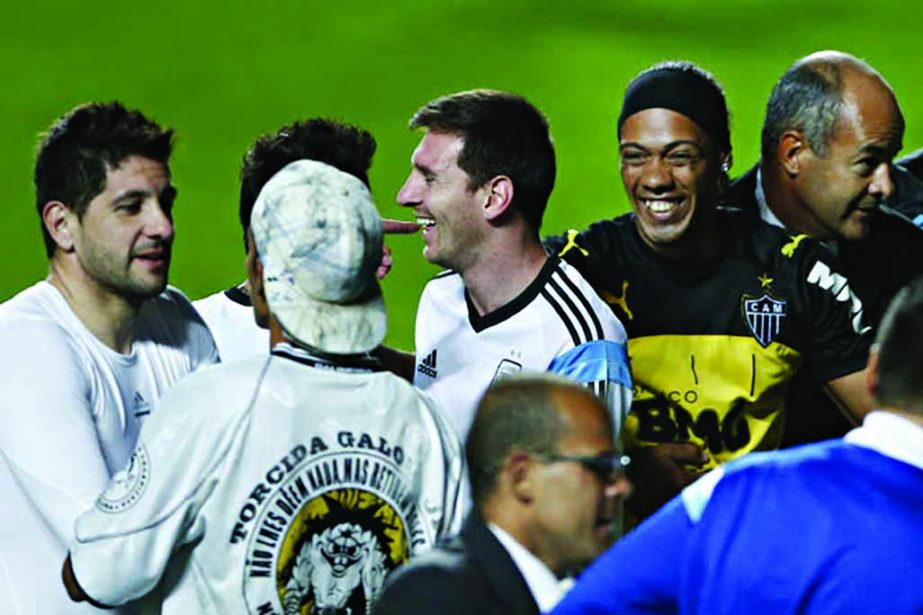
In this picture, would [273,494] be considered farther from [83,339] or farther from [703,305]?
[703,305]

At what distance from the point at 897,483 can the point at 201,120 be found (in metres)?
8.38

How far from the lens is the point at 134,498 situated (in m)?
3.07

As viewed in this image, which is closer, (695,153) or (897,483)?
(897,483)

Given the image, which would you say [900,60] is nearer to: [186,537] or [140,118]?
[140,118]

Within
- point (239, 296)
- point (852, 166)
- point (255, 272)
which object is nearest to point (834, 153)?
point (852, 166)

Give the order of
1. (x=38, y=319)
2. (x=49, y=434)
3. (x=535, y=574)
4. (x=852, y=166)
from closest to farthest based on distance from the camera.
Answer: (x=535, y=574)
(x=49, y=434)
(x=38, y=319)
(x=852, y=166)

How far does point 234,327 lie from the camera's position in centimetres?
517

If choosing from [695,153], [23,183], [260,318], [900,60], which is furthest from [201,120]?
[260,318]

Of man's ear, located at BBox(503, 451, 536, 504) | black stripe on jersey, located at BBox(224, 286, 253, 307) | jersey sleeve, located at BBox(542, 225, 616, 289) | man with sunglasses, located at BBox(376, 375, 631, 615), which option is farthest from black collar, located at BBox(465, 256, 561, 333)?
man's ear, located at BBox(503, 451, 536, 504)

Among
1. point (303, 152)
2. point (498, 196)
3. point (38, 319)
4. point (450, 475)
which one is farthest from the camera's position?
point (303, 152)

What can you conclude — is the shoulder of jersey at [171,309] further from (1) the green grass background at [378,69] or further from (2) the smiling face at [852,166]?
(1) the green grass background at [378,69]

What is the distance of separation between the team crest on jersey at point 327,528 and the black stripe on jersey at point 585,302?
43.2 inches

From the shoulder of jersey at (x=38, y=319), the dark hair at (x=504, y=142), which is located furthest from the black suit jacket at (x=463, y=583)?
the dark hair at (x=504, y=142)

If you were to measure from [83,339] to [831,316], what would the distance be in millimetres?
1868
